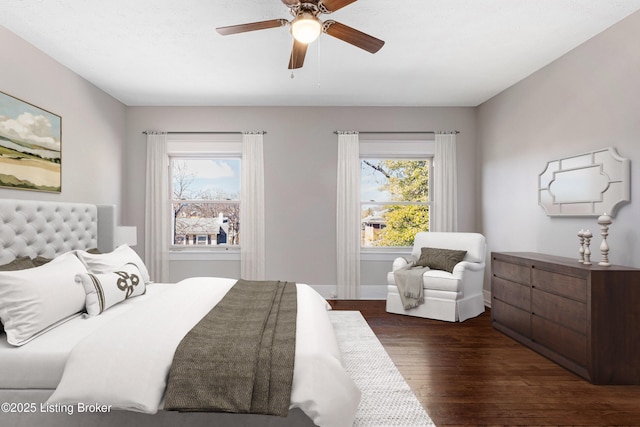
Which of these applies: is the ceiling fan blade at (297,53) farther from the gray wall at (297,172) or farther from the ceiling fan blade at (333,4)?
the gray wall at (297,172)

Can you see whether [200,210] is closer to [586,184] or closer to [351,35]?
[351,35]

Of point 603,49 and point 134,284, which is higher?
point 603,49

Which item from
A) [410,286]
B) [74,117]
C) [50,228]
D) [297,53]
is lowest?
[410,286]

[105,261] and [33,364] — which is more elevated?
[105,261]

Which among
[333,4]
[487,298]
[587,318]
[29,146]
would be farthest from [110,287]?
[487,298]

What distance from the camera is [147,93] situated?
4430 mm

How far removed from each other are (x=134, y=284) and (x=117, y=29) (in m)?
2.08

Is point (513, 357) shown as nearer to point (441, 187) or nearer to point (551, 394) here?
point (551, 394)

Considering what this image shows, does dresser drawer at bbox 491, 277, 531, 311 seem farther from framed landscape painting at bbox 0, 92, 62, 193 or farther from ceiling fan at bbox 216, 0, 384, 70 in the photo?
framed landscape painting at bbox 0, 92, 62, 193

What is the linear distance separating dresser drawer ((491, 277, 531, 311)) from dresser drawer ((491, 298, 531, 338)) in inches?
2.0

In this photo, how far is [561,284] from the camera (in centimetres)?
281

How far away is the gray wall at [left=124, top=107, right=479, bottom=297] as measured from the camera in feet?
16.2

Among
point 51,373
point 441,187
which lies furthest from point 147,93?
point 441,187

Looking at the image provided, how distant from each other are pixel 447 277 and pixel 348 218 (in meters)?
1.53
